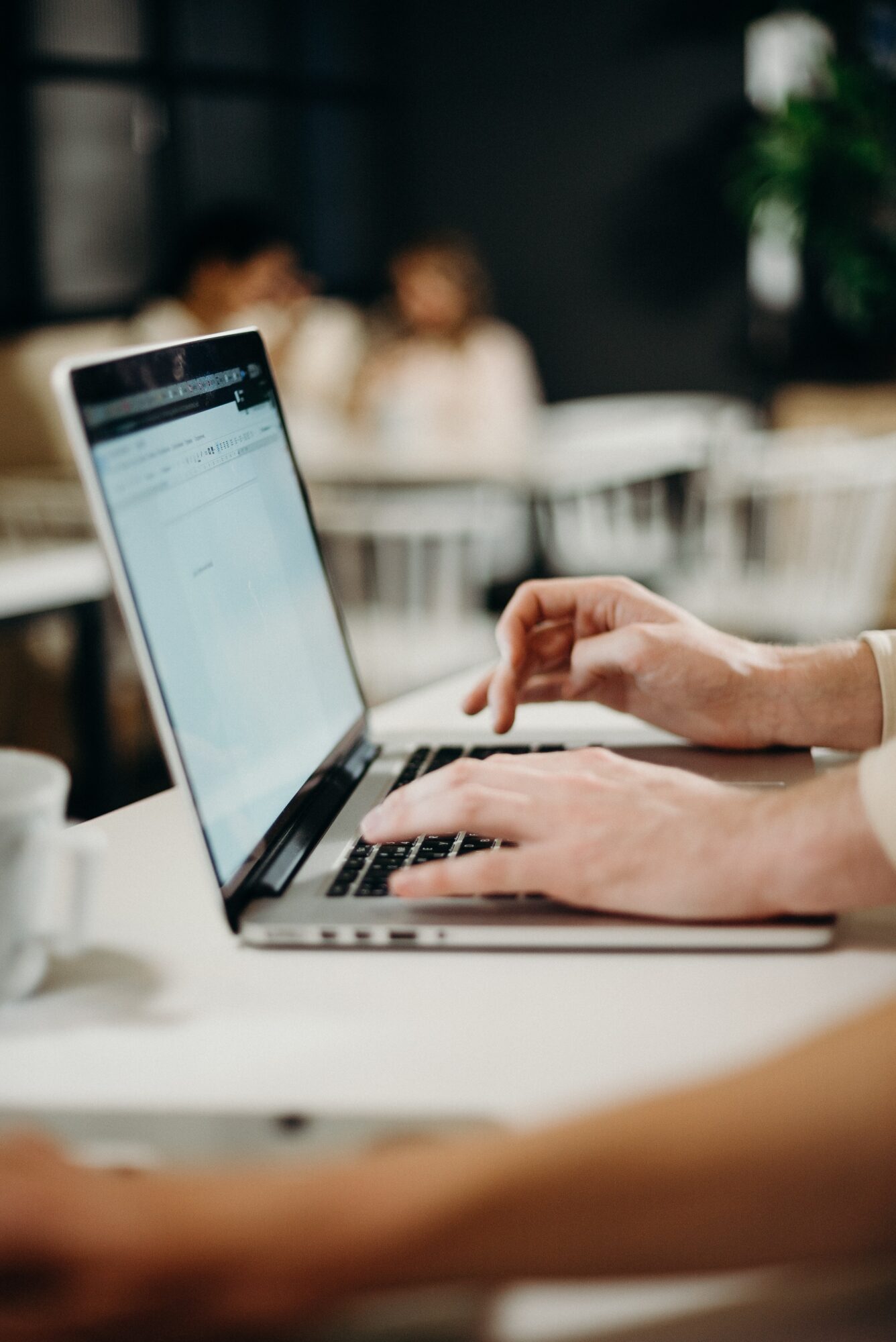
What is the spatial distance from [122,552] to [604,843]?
0.93 feet

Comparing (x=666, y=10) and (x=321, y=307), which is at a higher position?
(x=666, y=10)

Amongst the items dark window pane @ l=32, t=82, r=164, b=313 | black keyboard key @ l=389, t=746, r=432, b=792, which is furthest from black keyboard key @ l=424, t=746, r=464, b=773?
dark window pane @ l=32, t=82, r=164, b=313

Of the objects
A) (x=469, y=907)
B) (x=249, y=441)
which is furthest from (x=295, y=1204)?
(x=249, y=441)

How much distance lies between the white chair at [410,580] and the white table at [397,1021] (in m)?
1.98

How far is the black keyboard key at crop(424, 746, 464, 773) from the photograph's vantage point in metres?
1.00

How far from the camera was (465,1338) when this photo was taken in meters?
0.46

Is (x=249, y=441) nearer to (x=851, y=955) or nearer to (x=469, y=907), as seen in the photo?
(x=469, y=907)

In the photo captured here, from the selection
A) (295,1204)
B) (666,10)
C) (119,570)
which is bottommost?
(295,1204)

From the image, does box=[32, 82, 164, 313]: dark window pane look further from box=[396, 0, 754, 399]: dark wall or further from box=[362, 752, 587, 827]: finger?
box=[362, 752, 587, 827]: finger

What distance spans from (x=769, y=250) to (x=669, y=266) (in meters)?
0.40

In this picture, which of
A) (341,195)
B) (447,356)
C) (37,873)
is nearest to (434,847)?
(37,873)

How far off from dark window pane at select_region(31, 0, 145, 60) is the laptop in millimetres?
3875

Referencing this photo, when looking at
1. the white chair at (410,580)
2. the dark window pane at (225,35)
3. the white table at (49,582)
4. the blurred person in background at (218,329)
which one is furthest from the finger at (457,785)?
the dark window pane at (225,35)

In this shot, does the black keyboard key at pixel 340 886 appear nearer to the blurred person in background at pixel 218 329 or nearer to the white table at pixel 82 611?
the white table at pixel 82 611
